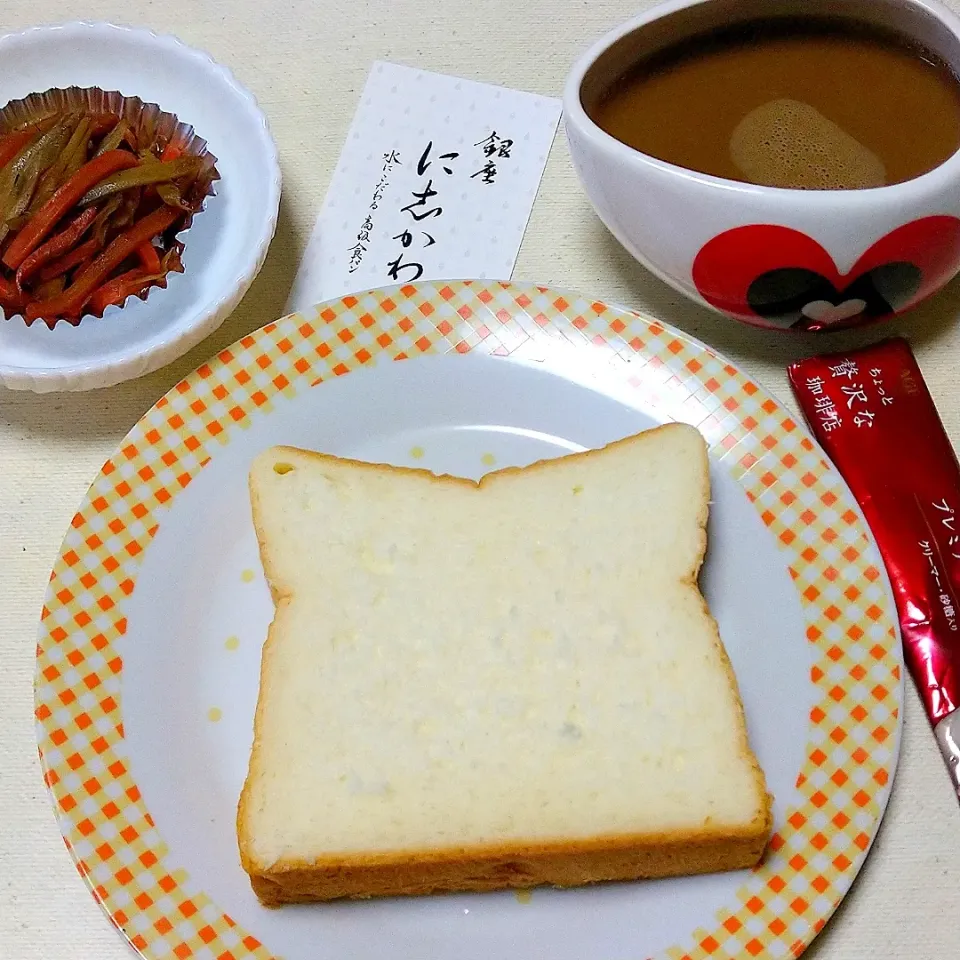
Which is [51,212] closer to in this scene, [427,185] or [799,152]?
[427,185]

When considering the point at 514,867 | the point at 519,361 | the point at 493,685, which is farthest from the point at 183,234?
the point at 514,867

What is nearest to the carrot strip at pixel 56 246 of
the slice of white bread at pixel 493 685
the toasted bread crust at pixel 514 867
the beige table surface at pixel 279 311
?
the beige table surface at pixel 279 311

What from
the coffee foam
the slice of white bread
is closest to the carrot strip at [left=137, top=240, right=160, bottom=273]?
the slice of white bread

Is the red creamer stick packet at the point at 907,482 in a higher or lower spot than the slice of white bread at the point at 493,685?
higher

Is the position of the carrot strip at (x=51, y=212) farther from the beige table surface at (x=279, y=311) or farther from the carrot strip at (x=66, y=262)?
the beige table surface at (x=279, y=311)

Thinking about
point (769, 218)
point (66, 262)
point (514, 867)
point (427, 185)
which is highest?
point (769, 218)
